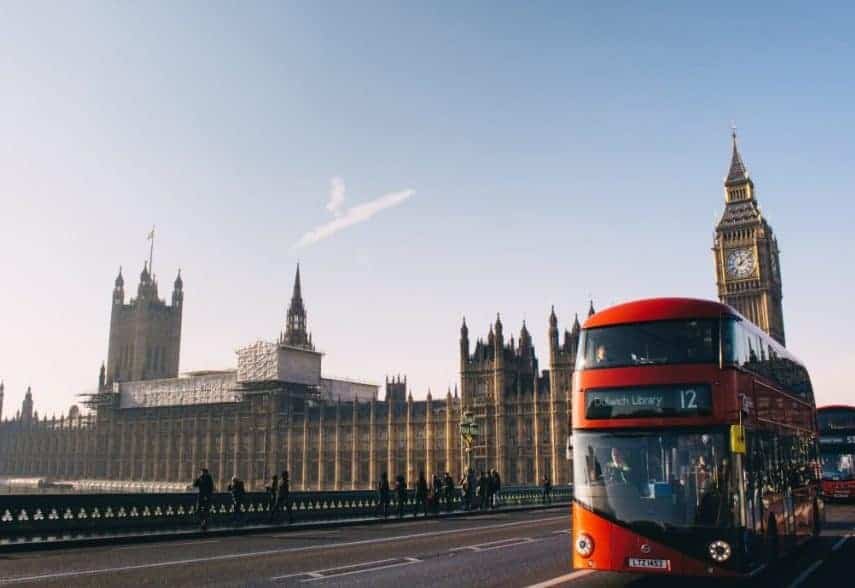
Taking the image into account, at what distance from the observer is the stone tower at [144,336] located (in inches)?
6324

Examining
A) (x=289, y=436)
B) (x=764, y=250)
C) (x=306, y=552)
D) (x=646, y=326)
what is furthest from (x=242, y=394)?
(x=646, y=326)

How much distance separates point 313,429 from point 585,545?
9238 centimetres

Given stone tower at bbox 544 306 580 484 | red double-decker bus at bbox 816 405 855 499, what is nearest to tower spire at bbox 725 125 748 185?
stone tower at bbox 544 306 580 484

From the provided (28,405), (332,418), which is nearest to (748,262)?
(332,418)

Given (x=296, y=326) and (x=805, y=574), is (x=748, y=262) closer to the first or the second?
(x=296, y=326)

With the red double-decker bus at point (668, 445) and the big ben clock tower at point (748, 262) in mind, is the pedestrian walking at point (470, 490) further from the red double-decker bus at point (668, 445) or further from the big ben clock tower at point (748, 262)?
the big ben clock tower at point (748, 262)

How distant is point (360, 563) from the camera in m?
14.3

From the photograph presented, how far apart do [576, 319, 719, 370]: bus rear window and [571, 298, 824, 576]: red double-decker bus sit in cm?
2

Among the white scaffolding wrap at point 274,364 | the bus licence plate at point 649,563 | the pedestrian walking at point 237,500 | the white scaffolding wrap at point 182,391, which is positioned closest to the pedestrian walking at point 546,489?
the pedestrian walking at point 237,500

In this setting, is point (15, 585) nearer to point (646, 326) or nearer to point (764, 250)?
point (646, 326)

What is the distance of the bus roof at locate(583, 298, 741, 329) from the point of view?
453 inches

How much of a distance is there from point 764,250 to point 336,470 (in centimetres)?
6882

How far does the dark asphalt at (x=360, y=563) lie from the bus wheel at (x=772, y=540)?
0.51 meters

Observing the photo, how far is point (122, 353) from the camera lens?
163m
